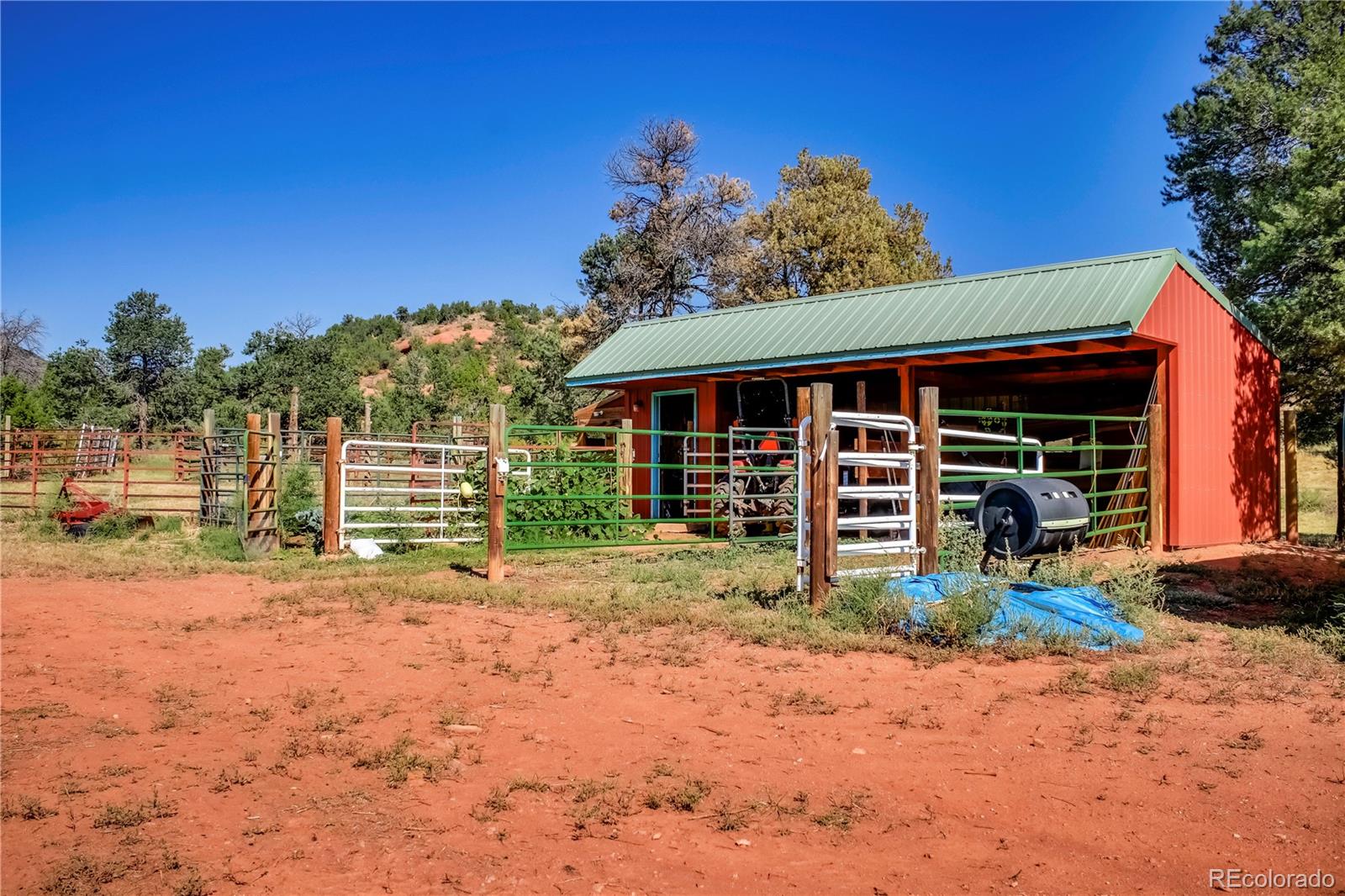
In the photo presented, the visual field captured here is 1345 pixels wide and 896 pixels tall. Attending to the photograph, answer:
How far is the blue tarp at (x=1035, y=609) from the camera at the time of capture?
6395 millimetres

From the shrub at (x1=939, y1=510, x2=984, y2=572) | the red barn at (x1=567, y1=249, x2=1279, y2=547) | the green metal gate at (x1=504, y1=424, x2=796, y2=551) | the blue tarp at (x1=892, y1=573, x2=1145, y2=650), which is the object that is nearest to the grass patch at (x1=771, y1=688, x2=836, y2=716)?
the blue tarp at (x1=892, y1=573, x2=1145, y2=650)

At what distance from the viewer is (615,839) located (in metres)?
3.47

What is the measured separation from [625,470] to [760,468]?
464 centimetres

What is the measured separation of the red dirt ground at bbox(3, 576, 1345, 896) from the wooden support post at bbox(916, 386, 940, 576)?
2008 mm

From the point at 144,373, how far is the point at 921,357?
153 ft

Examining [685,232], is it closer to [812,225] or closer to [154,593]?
[812,225]

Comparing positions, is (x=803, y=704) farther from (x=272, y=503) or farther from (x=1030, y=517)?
(x=272, y=503)

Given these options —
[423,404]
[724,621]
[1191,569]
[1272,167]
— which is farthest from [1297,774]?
[423,404]

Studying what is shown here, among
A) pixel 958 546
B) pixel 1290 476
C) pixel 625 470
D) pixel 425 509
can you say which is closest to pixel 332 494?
pixel 425 509

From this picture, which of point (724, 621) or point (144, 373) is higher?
point (144, 373)

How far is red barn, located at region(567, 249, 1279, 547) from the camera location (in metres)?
12.2

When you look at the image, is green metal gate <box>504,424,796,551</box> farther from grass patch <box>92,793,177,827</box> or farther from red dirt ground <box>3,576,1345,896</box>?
grass patch <box>92,793,177,827</box>

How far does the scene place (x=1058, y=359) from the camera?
14328mm

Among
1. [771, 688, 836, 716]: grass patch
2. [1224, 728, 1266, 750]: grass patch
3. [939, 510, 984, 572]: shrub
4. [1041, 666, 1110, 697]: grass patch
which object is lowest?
[771, 688, 836, 716]: grass patch
